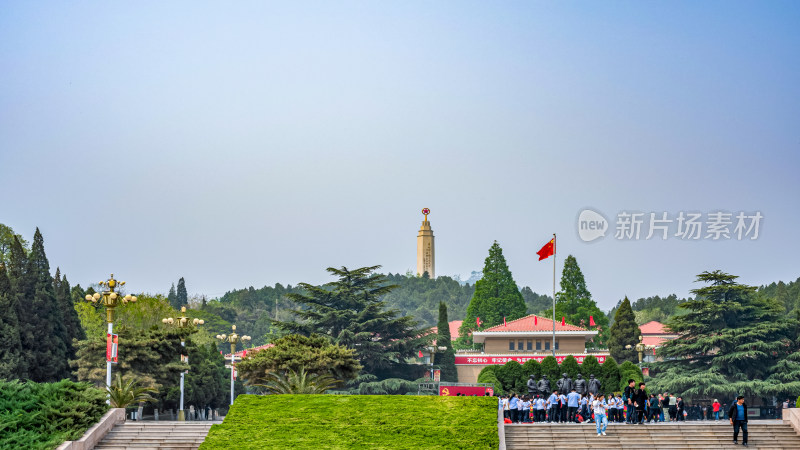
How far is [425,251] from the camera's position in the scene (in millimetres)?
147750

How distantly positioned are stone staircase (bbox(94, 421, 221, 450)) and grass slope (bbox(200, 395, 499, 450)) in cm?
66

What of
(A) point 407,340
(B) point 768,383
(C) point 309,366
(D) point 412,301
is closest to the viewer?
(C) point 309,366

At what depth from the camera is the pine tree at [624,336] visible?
205ft

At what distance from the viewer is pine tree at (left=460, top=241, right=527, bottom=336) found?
237 feet

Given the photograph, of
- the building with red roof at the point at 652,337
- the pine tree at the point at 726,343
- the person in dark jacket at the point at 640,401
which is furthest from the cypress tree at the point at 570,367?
the building with red roof at the point at 652,337

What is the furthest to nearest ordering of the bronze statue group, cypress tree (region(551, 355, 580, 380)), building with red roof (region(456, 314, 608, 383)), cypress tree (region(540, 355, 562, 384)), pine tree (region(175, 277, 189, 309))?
pine tree (region(175, 277, 189, 309)) < building with red roof (region(456, 314, 608, 383)) < cypress tree (region(540, 355, 562, 384)) < cypress tree (region(551, 355, 580, 380)) < the bronze statue group

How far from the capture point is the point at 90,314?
61.9 m

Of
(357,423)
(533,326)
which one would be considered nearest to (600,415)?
(357,423)

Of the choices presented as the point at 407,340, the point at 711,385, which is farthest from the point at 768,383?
the point at 407,340

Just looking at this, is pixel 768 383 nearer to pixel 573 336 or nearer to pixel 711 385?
pixel 711 385

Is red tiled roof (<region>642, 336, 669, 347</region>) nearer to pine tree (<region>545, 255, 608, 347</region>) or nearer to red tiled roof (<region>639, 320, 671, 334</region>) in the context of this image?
red tiled roof (<region>639, 320, 671, 334</region>)

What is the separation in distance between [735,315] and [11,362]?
38.5m

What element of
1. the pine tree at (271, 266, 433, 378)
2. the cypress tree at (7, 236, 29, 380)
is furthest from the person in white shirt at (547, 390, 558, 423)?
the pine tree at (271, 266, 433, 378)

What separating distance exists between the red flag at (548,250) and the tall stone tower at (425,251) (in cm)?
9810
